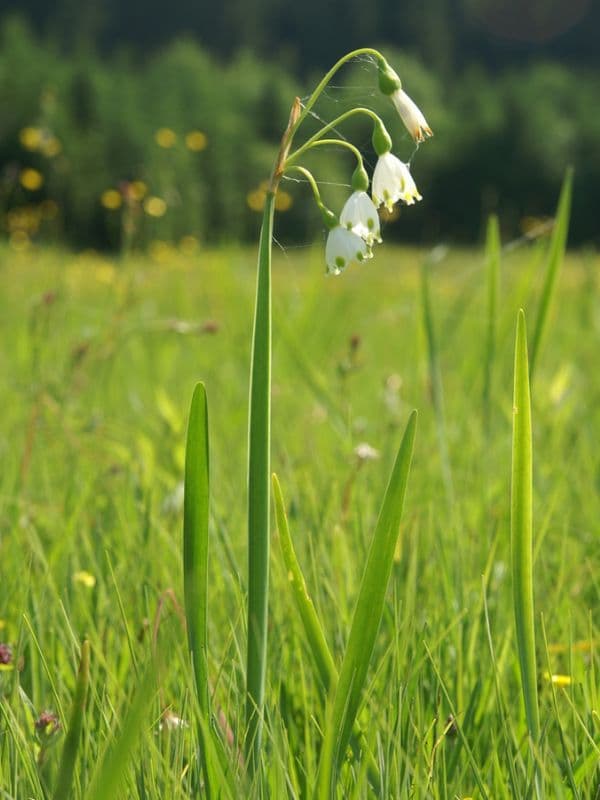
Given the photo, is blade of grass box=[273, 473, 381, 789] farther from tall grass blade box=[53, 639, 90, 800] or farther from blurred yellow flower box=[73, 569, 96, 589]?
blurred yellow flower box=[73, 569, 96, 589]

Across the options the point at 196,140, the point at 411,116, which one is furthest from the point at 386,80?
the point at 196,140

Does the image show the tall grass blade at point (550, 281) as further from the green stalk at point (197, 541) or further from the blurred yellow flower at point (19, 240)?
the blurred yellow flower at point (19, 240)

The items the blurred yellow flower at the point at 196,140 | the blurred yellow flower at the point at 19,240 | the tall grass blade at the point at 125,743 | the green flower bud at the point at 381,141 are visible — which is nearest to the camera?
the tall grass blade at the point at 125,743

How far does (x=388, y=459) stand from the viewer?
156cm

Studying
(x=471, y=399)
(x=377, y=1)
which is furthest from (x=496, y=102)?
(x=471, y=399)

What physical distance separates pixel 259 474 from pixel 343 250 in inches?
7.0

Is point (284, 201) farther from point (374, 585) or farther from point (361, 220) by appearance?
point (374, 585)

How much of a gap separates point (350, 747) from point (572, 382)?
2.05 metres

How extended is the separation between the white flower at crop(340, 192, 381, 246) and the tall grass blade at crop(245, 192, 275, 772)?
0.20ft

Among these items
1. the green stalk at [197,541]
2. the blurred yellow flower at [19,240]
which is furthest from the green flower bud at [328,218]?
the blurred yellow flower at [19,240]

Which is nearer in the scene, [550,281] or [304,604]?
[304,604]

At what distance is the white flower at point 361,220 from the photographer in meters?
0.70

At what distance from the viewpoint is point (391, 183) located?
715 mm

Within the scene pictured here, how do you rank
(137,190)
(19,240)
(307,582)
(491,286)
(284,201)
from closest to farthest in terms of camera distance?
(307,582)
(491,286)
(137,190)
(284,201)
(19,240)
